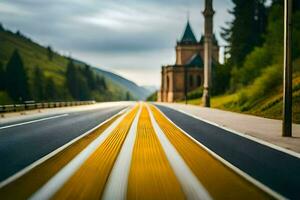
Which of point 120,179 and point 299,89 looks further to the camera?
point 299,89

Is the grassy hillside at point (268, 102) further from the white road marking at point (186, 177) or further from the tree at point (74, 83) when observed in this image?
the tree at point (74, 83)

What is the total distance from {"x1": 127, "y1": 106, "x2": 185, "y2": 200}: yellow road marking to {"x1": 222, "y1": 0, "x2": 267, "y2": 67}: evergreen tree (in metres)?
63.7

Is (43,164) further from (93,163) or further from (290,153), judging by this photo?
(290,153)

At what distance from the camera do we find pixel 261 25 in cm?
7344

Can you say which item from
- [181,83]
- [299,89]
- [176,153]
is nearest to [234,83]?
[299,89]

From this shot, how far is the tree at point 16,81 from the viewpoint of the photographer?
116200 millimetres

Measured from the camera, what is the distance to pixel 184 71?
12669 cm

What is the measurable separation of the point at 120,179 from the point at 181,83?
4606 inches

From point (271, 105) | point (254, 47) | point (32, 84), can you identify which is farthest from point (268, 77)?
point (32, 84)

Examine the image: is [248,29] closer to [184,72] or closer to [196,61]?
[184,72]

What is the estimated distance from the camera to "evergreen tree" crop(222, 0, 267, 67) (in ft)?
240

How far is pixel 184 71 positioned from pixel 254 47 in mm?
64684

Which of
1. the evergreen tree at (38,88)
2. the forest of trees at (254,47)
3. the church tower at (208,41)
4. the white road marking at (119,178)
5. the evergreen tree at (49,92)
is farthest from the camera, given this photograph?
the evergreen tree at (49,92)

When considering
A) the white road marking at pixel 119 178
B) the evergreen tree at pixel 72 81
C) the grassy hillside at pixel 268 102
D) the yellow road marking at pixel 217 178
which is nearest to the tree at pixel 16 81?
the evergreen tree at pixel 72 81
